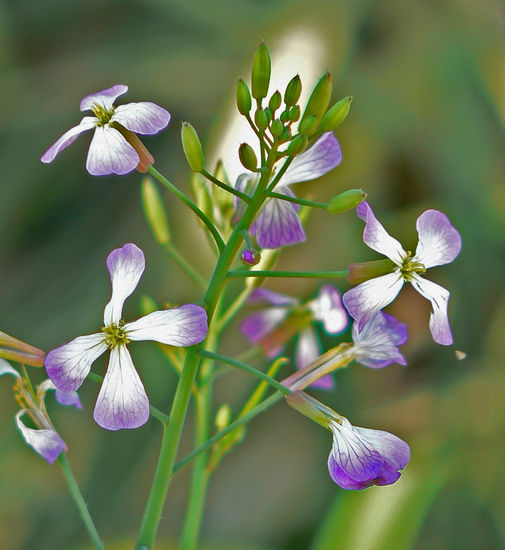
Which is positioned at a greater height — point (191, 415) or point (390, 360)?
point (390, 360)

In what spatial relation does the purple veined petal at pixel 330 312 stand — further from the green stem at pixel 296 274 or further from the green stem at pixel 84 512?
the green stem at pixel 84 512

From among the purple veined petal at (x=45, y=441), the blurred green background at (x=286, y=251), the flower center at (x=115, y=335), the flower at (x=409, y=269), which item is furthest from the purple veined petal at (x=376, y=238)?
the blurred green background at (x=286, y=251)

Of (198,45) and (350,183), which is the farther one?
(198,45)

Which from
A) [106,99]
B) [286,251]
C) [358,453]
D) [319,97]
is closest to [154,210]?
[106,99]

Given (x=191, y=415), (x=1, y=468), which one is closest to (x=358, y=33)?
(x=191, y=415)

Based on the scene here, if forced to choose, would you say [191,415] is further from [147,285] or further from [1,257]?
[1,257]

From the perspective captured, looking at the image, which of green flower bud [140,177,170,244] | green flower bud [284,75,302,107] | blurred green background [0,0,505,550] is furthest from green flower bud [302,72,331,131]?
blurred green background [0,0,505,550]
